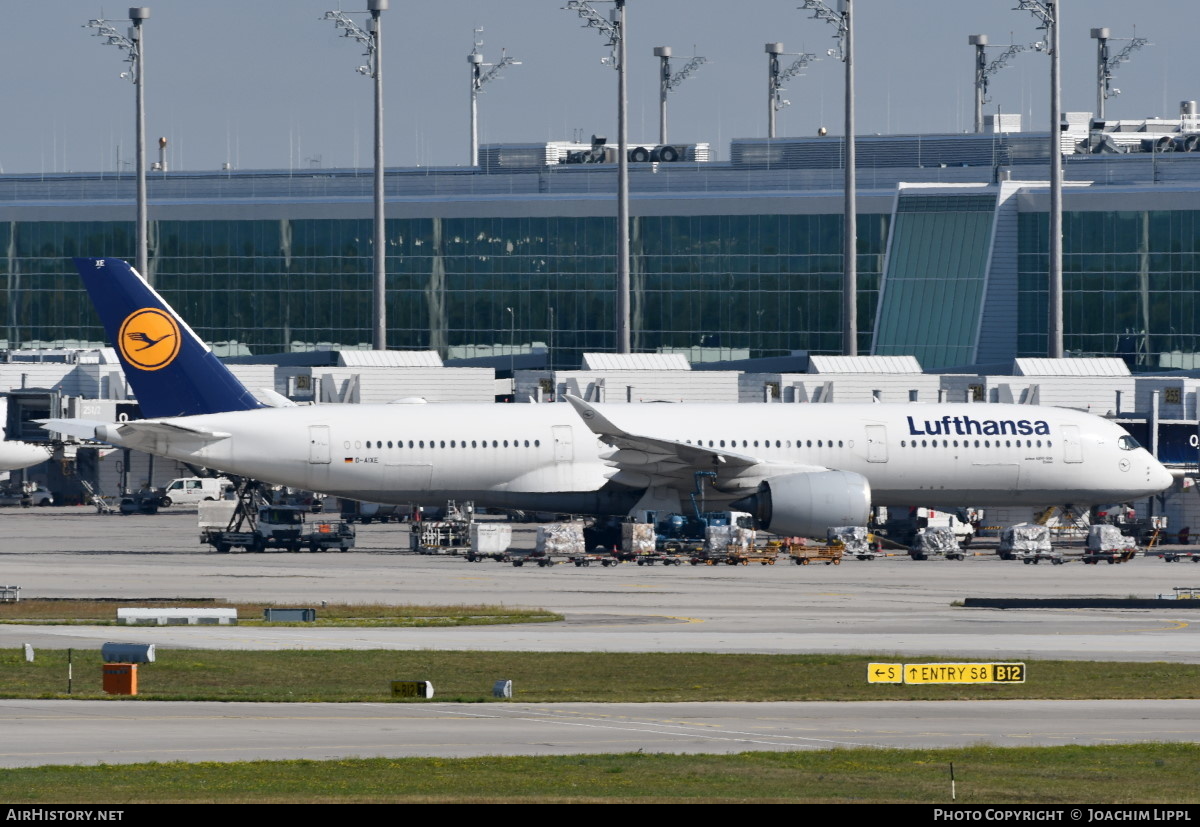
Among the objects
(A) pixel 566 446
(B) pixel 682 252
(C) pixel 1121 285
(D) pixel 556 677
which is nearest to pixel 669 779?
(D) pixel 556 677

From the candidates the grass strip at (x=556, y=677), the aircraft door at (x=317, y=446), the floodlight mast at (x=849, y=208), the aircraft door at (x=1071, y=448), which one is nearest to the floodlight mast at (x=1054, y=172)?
the floodlight mast at (x=849, y=208)

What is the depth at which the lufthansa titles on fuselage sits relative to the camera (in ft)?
212

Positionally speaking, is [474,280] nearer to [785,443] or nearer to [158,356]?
[158,356]

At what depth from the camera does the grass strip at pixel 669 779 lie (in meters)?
22.5

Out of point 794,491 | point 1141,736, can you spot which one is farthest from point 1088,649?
point 794,491

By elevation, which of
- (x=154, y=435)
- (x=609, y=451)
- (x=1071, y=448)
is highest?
(x=154, y=435)

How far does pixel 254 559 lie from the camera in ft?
208

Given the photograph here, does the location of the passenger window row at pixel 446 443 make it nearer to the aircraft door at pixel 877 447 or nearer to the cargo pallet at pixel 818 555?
the cargo pallet at pixel 818 555

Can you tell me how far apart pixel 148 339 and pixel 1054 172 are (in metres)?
45.4

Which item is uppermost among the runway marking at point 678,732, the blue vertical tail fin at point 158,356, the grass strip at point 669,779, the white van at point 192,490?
the blue vertical tail fin at point 158,356

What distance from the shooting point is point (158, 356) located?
6375 cm

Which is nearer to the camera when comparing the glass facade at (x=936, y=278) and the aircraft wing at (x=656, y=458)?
the aircraft wing at (x=656, y=458)

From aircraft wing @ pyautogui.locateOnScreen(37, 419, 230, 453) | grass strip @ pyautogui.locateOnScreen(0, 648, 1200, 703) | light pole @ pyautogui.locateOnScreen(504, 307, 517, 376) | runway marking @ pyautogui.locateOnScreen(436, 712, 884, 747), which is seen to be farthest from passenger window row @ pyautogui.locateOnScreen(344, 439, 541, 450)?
light pole @ pyautogui.locateOnScreen(504, 307, 517, 376)

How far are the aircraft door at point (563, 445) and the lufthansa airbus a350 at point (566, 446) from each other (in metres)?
0.04
